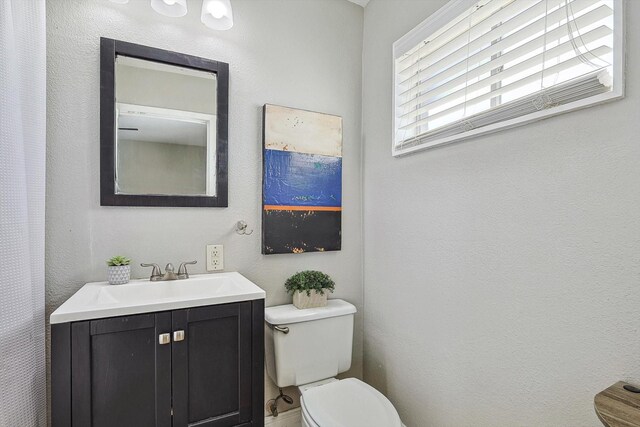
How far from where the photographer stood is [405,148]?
1.72 meters

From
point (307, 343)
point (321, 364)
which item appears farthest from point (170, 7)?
point (321, 364)

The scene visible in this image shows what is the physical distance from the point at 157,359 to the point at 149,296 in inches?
14.6

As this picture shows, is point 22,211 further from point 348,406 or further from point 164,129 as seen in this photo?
point 348,406

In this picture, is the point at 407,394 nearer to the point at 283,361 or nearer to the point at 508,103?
the point at 283,361

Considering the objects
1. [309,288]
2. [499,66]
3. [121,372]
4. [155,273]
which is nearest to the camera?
[121,372]

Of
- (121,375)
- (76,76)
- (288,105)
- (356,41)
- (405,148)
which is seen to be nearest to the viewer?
(121,375)

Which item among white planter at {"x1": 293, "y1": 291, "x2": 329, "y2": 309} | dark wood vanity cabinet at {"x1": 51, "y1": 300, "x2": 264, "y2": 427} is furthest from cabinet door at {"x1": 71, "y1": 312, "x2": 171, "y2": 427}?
white planter at {"x1": 293, "y1": 291, "x2": 329, "y2": 309}

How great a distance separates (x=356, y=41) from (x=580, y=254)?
1.75m

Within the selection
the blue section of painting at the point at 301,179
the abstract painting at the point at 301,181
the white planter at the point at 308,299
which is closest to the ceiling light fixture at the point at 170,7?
the abstract painting at the point at 301,181

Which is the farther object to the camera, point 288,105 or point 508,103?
point 288,105

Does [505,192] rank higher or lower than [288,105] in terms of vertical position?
lower

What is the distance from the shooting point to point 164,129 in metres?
1.61

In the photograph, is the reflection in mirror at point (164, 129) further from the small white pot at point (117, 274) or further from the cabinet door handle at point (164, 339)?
the cabinet door handle at point (164, 339)

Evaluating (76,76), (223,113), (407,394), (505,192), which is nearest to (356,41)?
(223,113)
